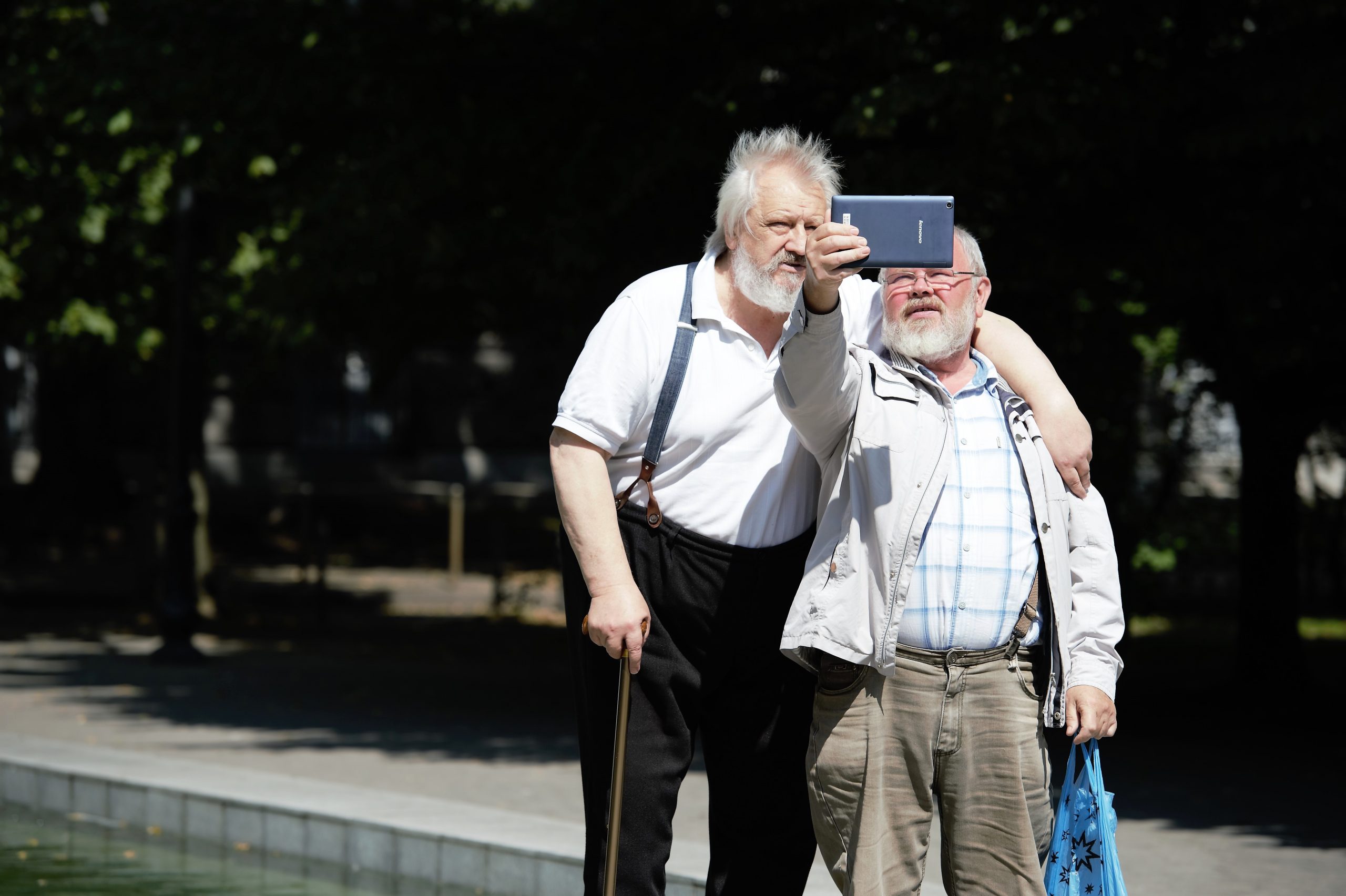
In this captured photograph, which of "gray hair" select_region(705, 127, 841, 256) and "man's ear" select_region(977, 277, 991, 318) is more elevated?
"gray hair" select_region(705, 127, 841, 256)

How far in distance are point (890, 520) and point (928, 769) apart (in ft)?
1.76

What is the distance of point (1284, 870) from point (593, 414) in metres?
3.71

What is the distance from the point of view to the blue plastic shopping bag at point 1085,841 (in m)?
3.52

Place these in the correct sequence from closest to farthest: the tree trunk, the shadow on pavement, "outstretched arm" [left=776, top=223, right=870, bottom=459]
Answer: "outstretched arm" [left=776, top=223, right=870, bottom=459]
the shadow on pavement
the tree trunk

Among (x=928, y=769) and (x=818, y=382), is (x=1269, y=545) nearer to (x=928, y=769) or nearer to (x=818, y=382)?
(x=928, y=769)

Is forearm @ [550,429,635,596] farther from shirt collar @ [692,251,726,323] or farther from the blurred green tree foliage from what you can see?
the blurred green tree foliage

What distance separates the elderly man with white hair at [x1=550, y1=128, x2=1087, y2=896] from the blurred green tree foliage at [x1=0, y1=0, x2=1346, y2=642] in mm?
3482

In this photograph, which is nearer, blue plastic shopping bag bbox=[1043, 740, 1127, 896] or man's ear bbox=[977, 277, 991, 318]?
blue plastic shopping bag bbox=[1043, 740, 1127, 896]

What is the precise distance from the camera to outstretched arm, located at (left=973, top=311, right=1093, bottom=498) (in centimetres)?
362

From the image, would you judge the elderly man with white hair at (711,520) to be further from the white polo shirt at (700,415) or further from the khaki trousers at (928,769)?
the khaki trousers at (928,769)

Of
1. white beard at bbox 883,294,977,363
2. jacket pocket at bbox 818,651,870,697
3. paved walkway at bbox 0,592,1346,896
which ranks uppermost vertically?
white beard at bbox 883,294,977,363

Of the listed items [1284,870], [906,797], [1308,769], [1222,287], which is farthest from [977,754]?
[1308,769]

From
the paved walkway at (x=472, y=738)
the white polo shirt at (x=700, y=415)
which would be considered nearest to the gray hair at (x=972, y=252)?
the white polo shirt at (x=700, y=415)

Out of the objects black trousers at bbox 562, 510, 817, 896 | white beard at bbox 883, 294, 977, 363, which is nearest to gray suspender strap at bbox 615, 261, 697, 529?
black trousers at bbox 562, 510, 817, 896
